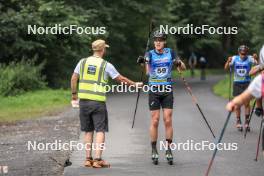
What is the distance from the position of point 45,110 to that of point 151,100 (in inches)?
402

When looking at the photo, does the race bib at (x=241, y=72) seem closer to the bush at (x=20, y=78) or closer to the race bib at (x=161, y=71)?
the race bib at (x=161, y=71)

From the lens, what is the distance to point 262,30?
40844 mm

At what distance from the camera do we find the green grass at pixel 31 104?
1989cm

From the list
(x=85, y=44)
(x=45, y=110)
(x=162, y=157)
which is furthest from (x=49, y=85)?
(x=162, y=157)

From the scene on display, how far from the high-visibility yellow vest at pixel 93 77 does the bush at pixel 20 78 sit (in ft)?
47.9

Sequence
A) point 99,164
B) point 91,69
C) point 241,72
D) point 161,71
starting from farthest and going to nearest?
point 241,72 < point 161,71 < point 91,69 < point 99,164

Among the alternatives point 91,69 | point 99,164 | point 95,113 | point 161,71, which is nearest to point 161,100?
point 161,71

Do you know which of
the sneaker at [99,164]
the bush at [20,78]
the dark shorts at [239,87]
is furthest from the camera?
the bush at [20,78]

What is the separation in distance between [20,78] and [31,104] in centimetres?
425

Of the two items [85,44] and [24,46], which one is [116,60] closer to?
[85,44]

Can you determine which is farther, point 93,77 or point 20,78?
point 20,78

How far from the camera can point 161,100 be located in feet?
37.9

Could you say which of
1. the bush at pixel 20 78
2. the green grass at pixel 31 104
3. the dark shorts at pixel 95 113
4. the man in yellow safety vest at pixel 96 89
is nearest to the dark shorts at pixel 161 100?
the man in yellow safety vest at pixel 96 89

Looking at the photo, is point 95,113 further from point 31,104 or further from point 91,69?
point 31,104
